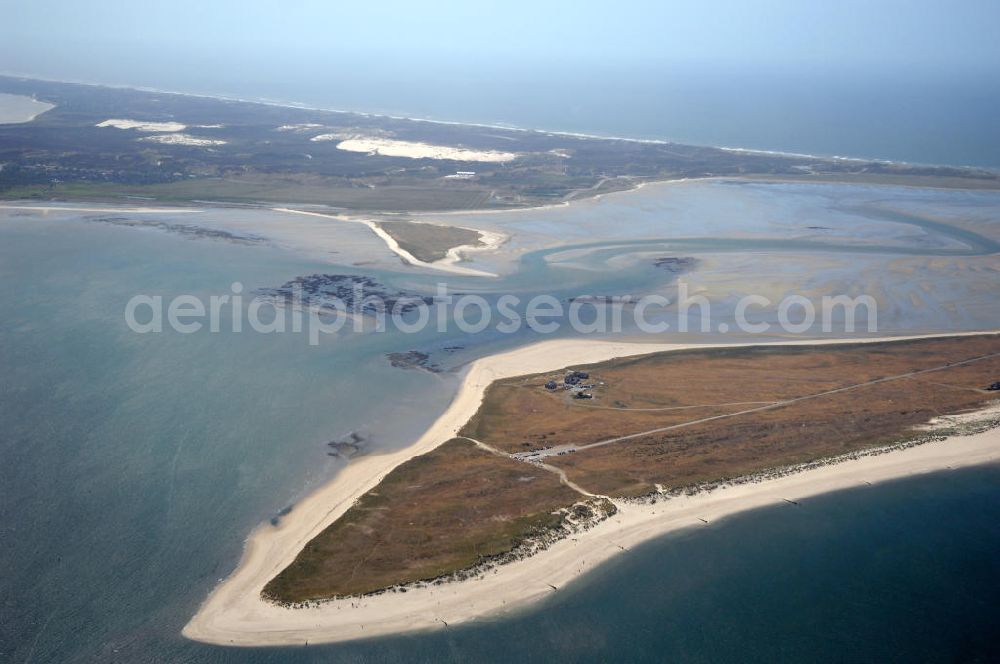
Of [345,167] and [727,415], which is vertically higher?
[345,167]

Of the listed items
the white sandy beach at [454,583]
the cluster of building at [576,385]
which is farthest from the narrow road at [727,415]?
the cluster of building at [576,385]

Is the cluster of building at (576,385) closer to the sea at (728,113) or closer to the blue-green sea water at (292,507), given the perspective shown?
the blue-green sea water at (292,507)

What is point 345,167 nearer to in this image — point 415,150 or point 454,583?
point 415,150

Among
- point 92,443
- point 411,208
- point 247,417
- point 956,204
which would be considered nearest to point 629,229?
point 411,208

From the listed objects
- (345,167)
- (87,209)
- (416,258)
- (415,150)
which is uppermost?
(415,150)

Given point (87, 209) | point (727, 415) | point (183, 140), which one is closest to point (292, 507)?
point (727, 415)
